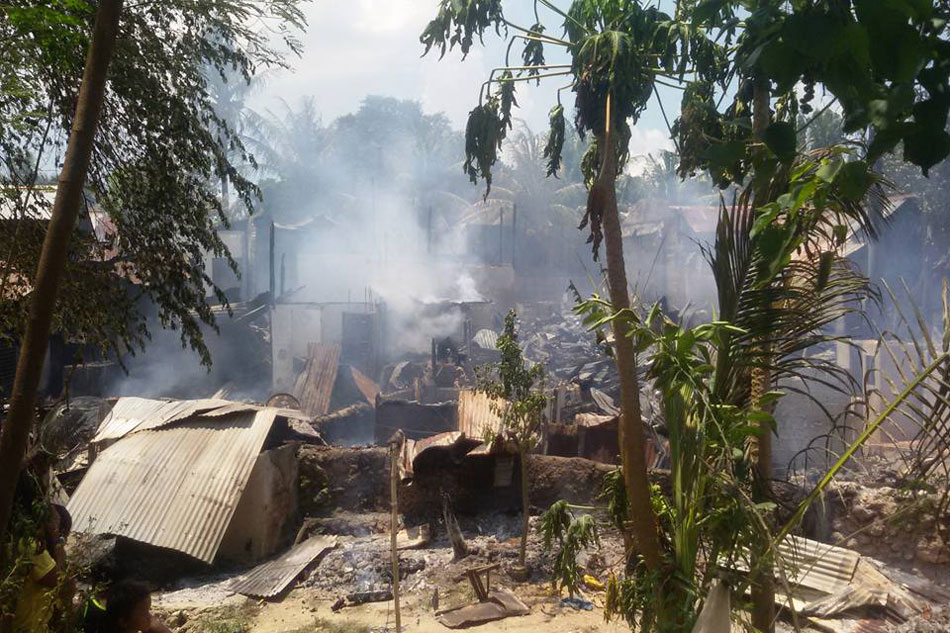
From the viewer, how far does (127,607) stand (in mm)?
4367

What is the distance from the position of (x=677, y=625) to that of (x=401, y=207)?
39.5m

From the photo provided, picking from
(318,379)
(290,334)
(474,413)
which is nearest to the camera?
(474,413)

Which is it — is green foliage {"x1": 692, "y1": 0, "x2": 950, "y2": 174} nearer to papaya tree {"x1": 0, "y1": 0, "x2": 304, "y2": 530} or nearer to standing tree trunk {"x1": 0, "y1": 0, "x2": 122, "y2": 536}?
standing tree trunk {"x1": 0, "y1": 0, "x2": 122, "y2": 536}

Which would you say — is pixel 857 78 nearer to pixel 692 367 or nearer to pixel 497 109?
pixel 692 367

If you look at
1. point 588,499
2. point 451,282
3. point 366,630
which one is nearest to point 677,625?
point 366,630

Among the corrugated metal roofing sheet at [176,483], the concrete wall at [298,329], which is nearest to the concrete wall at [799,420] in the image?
the corrugated metal roofing sheet at [176,483]

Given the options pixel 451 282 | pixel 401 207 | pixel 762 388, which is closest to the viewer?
pixel 762 388

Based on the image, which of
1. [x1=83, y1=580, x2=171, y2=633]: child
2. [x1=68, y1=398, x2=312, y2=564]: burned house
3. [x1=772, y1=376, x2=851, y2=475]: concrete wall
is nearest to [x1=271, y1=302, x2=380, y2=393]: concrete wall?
[x1=68, y1=398, x2=312, y2=564]: burned house

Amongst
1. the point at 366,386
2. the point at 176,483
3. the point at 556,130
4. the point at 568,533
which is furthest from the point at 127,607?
the point at 366,386

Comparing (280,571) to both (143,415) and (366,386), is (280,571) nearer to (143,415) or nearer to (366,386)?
(143,415)

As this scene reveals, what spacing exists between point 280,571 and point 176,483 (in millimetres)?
1881

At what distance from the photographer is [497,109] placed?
17.6ft

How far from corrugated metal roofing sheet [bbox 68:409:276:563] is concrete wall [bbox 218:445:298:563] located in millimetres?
429

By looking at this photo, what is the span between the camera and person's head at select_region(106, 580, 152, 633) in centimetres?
436
